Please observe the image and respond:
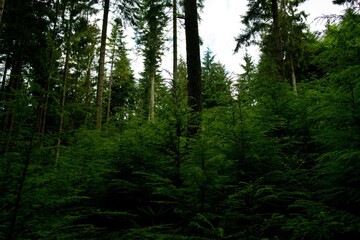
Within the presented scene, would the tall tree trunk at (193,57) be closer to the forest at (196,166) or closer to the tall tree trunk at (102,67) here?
the forest at (196,166)

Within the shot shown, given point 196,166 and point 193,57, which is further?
point 193,57

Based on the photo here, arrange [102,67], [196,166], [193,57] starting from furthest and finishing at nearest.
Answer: [102,67] → [193,57] → [196,166]

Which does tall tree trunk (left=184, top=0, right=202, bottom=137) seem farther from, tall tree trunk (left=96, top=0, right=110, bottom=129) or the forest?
tall tree trunk (left=96, top=0, right=110, bottom=129)

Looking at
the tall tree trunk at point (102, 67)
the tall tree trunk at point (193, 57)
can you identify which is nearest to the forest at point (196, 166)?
the tall tree trunk at point (193, 57)

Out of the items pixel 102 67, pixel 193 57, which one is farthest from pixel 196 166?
pixel 102 67

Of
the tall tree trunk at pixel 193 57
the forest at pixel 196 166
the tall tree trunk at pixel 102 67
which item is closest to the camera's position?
the forest at pixel 196 166

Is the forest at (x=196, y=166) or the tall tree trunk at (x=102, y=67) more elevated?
the tall tree trunk at (x=102, y=67)

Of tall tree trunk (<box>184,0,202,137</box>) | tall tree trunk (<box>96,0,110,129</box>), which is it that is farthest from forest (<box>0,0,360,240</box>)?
tall tree trunk (<box>96,0,110,129</box>)

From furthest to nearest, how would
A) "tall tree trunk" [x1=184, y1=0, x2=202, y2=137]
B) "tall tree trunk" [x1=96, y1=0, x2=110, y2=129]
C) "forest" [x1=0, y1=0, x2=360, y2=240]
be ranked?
1. "tall tree trunk" [x1=96, y1=0, x2=110, y2=129]
2. "tall tree trunk" [x1=184, y1=0, x2=202, y2=137]
3. "forest" [x1=0, y1=0, x2=360, y2=240]

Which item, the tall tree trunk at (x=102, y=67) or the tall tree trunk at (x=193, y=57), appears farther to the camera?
the tall tree trunk at (x=102, y=67)

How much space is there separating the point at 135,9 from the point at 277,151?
1215cm

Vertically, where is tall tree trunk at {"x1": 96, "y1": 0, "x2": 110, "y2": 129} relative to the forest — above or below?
above

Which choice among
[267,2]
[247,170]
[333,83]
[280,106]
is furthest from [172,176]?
[267,2]

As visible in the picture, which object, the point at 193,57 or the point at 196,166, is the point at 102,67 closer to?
the point at 193,57
